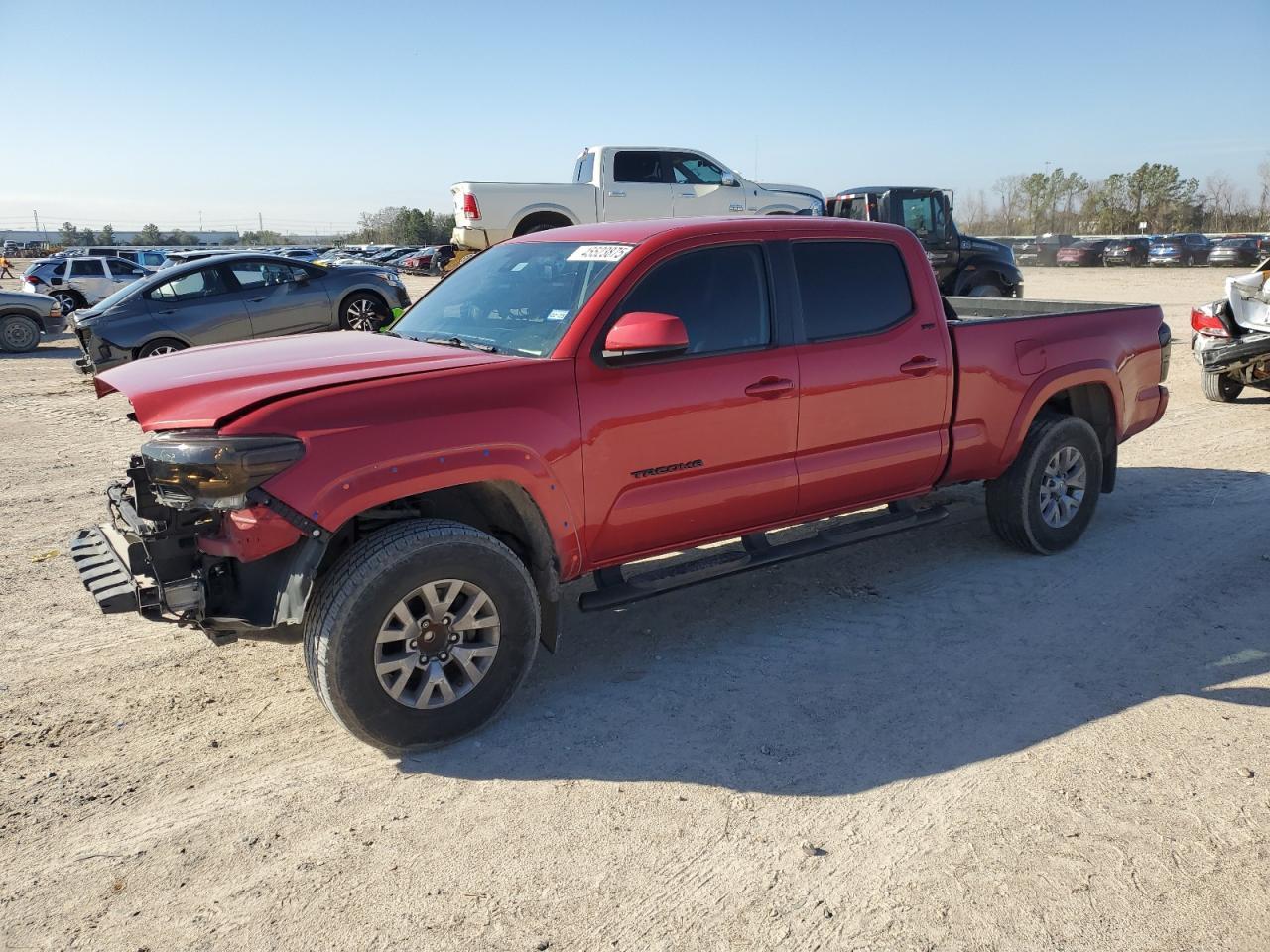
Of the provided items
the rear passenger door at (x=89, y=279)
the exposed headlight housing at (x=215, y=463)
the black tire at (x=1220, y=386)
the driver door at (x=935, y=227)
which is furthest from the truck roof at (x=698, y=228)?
the rear passenger door at (x=89, y=279)

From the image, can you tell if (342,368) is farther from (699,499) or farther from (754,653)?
(754,653)

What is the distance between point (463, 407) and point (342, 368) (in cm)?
56

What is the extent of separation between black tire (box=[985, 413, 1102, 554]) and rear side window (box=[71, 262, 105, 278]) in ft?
80.6

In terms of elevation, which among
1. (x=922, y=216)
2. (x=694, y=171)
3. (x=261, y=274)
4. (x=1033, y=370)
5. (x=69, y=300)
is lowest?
(x=1033, y=370)

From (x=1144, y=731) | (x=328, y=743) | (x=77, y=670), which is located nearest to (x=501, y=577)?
(x=328, y=743)

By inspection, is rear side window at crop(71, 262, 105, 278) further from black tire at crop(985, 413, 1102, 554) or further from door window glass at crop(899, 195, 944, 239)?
black tire at crop(985, 413, 1102, 554)

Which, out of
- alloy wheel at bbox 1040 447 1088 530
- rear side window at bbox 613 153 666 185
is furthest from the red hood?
rear side window at bbox 613 153 666 185

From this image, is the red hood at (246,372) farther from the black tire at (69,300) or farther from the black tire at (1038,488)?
the black tire at (69,300)

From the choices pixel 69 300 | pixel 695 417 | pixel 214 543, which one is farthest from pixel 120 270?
pixel 695 417

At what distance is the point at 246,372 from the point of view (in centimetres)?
379

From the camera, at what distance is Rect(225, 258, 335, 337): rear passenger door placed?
13.0 meters

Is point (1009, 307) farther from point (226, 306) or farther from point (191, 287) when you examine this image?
point (191, 287)

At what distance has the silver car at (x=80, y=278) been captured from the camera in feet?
76.7

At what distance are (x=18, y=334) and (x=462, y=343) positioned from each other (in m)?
17.6
